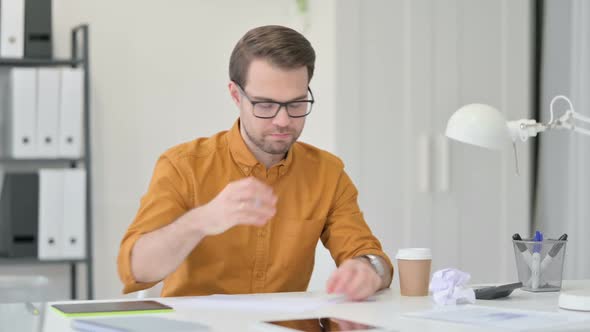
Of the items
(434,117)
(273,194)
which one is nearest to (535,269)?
(273,194)

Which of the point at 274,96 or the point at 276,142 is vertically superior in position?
the point at 274,96

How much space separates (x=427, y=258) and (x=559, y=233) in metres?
1.86

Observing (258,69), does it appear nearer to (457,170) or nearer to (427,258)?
(427,258)

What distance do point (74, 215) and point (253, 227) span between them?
145 centimetres

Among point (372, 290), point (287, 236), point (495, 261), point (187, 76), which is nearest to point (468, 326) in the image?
point (372, 290)

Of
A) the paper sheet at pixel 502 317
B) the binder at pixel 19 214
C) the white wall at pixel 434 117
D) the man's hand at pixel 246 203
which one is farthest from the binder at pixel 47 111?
the paper sheet at pixel 502 317

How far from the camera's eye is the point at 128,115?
150 inches

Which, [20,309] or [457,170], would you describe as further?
[457,170]

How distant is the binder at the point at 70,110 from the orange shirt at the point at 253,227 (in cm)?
130

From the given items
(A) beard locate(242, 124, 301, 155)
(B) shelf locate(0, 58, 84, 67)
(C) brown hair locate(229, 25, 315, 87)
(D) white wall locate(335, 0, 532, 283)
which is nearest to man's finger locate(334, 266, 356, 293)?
(A) beard locate(242, 124, 301, 155)

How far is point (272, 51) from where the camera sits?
2236mm

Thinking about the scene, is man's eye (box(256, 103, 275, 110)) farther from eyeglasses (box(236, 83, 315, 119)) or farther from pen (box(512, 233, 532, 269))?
pen (box(512, 233, 532, 269))

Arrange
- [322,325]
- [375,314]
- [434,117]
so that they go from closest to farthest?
[322,325], [375,314], [434,117]

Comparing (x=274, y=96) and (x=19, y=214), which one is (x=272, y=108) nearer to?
(x=274, y=96)
